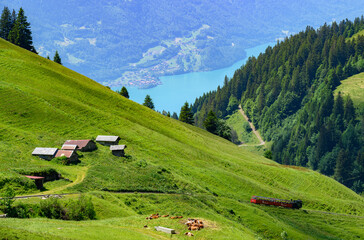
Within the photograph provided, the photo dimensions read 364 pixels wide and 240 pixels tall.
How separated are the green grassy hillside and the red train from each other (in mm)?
1506

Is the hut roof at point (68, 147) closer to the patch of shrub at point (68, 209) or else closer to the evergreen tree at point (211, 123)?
the patch of shrub at point (68, 209)

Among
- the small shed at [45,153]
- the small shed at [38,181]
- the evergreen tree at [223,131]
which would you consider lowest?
the small shed at [38,181]

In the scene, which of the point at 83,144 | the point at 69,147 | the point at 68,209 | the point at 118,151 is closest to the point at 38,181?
the point at 68,209

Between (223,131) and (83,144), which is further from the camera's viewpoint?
(223,131)

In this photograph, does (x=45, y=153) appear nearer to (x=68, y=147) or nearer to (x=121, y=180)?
(x=68, y=147)

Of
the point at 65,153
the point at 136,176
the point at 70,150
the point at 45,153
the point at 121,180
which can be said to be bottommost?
the point at 121,180

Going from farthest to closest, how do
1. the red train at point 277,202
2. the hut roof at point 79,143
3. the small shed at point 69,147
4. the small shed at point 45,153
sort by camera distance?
the red train at point 277,202 < the hut roof at point 79,143 < the small shed at point 69,147 < the small shed at point 45,153

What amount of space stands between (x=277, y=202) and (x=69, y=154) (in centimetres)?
3807

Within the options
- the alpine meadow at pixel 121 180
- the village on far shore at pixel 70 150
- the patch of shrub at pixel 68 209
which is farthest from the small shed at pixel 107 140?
the patch of shrub at pixel 68 209

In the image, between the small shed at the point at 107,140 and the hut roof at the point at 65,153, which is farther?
the small shed at the point at 107,140

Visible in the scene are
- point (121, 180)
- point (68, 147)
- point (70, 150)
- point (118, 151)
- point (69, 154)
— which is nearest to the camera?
point (121, 180)

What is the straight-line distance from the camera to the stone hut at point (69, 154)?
56.6 m

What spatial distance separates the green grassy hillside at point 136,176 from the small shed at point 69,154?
1.60 m

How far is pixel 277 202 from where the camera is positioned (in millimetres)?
68625
